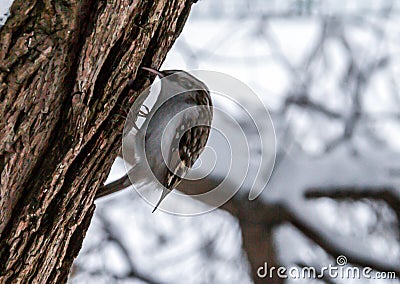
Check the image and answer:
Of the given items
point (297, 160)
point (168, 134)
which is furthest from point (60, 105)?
point (297, 160)

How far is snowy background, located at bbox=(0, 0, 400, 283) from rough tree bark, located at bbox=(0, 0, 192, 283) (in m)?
0.80

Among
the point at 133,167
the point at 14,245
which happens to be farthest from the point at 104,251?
the point at 14,245

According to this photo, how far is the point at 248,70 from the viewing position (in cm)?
149

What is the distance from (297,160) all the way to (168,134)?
2.76 feet

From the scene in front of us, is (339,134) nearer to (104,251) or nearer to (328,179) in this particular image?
(328,179)

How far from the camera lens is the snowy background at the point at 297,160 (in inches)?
54.6

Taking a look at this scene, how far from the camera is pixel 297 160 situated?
1406mm

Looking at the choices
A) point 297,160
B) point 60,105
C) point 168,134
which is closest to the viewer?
point 60,105

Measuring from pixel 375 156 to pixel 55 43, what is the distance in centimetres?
115

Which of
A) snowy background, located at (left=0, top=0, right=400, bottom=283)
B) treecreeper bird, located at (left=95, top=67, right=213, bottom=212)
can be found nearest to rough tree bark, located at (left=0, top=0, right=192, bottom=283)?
treecreeper bird, located at (left=95, top=67, right=213, bottom=212)

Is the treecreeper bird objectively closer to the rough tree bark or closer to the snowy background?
the rough tree bark

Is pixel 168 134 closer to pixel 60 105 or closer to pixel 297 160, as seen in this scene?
pixel 60 105

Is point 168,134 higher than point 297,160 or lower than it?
Answer: higher

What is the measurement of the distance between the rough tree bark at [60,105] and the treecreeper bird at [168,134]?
3.7 inches
